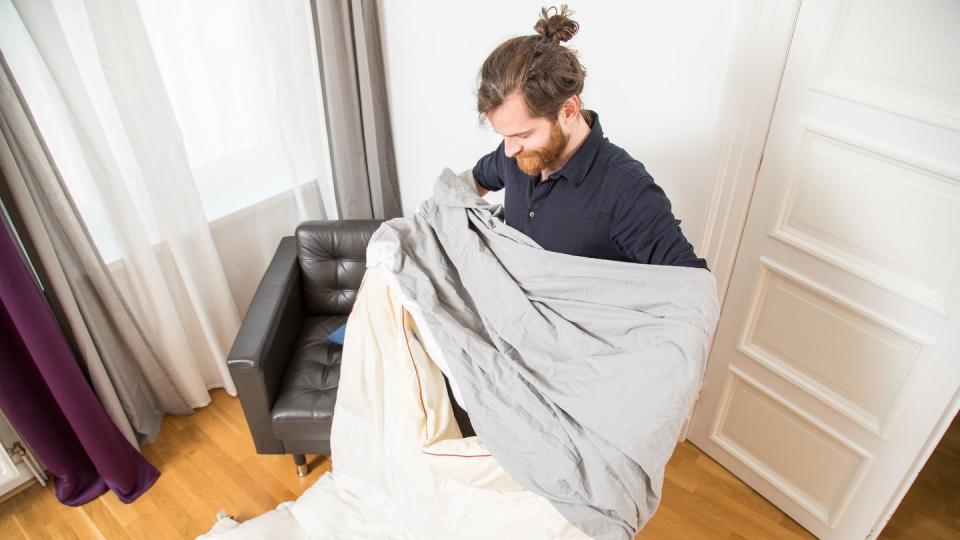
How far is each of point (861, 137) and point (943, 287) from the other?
0.43 metres

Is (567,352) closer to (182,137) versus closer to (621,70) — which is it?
(621,70)

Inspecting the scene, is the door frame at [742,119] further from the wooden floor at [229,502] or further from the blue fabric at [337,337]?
the blue fabric at [337,337]

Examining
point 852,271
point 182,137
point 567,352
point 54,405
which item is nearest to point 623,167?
point 567,352

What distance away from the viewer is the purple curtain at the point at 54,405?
1764 mm

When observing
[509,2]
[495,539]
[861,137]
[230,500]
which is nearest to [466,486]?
[495,539]

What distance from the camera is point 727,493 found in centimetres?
219

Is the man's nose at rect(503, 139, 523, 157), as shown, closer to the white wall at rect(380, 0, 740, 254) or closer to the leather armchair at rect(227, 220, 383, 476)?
the white wall at rect(380, 0, 740, 254)

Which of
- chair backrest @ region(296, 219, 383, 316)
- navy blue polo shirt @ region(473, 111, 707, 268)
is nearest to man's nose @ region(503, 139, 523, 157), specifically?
navy blue polo shirt @ region(473, 111, 707, 268)

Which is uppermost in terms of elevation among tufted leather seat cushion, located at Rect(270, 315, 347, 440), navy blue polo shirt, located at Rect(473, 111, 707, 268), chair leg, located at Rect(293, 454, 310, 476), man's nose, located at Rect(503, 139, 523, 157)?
man's nose, located at Rect(503, 139, 523, 157)

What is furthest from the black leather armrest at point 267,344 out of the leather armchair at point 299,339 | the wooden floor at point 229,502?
the wooden floor at point 229,502

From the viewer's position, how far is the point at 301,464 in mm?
2207

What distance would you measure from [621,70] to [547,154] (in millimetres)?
601

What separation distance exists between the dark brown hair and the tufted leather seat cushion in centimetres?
121

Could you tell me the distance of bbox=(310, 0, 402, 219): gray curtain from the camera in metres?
2.27
